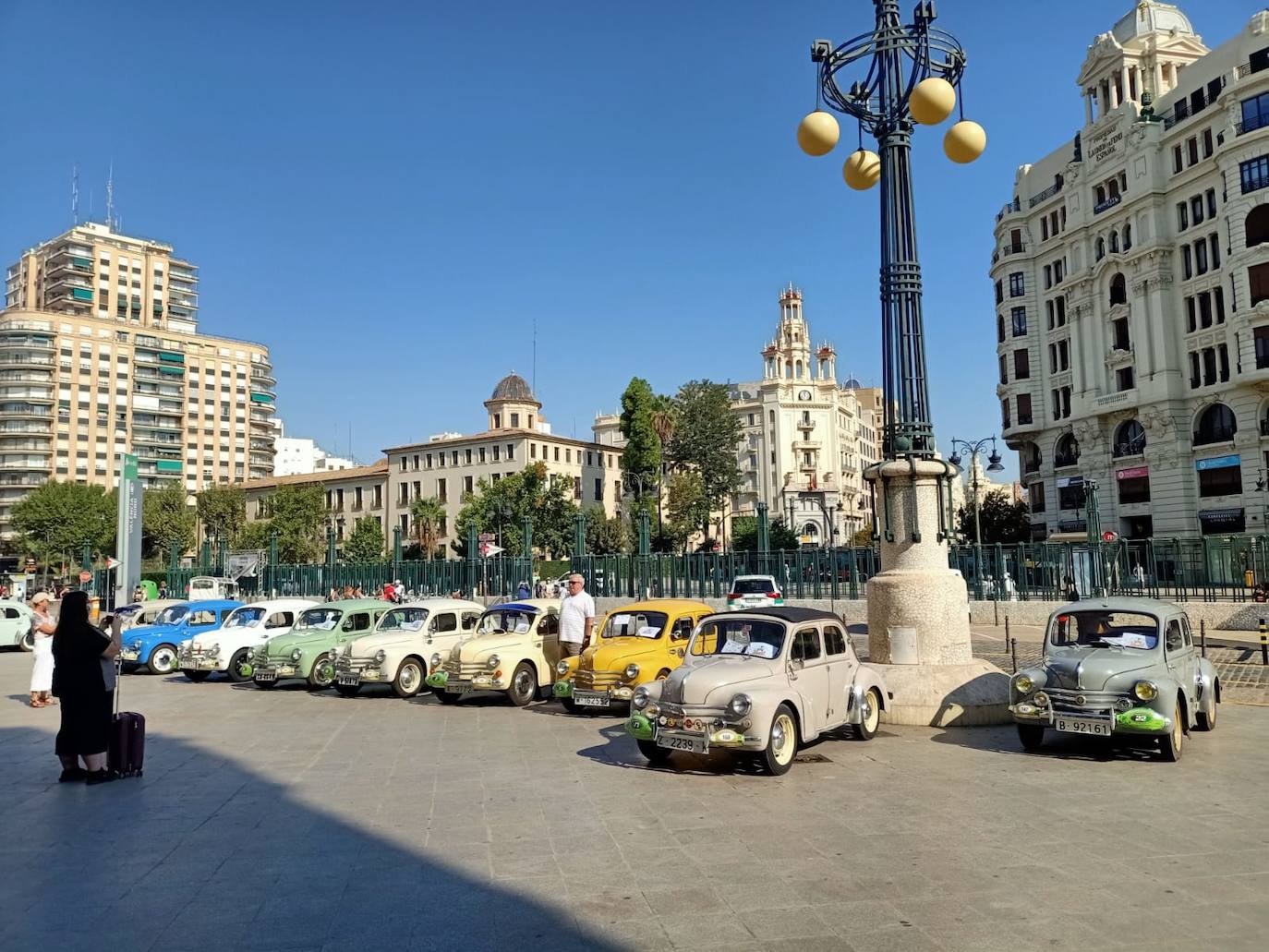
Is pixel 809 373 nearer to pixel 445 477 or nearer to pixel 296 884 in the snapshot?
pixel 445 477

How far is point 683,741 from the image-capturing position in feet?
29.7

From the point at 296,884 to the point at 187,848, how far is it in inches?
55.3

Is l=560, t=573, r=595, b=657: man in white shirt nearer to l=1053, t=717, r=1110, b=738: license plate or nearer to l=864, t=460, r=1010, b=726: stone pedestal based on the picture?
l=864, t=460, r=1010, b=726: stone pedestal

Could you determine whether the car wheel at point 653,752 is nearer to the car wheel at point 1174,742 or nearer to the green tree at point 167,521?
the car wheel at point 1174,742

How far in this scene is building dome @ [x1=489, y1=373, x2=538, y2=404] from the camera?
9594cm

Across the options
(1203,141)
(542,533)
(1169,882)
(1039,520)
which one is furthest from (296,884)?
(542,533)

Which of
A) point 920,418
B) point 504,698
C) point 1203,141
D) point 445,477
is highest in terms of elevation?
point 1203,141

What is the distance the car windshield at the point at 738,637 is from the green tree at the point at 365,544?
65327mm

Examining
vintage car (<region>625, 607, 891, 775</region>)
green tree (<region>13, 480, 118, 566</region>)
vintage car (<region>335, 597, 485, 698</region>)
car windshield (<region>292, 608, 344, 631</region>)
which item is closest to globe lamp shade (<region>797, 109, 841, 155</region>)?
vintage car (<region>625, 607, 891, 775</region>)

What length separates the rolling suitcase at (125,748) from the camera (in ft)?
30.4

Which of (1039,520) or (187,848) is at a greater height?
(1039,520)

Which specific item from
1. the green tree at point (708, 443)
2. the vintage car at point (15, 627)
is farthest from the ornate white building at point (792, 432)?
the vintage car at point (15, 627)

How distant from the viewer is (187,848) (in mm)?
6797

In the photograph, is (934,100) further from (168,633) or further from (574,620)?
(168,633)
